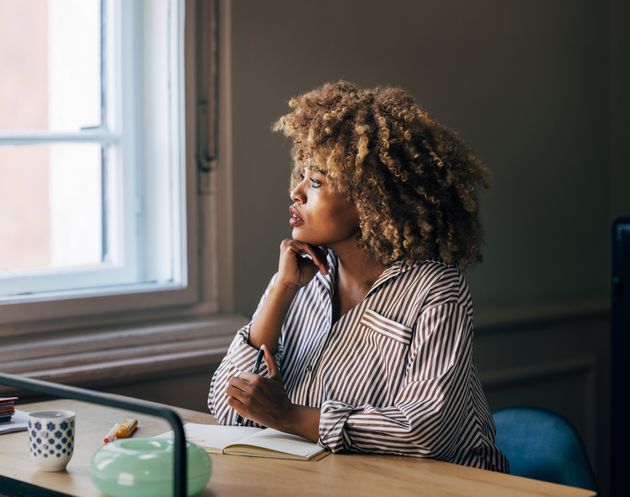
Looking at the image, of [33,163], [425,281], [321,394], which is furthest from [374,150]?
[33,163]

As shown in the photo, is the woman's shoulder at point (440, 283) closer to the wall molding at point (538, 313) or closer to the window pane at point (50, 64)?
the window pane at point (50, 64)

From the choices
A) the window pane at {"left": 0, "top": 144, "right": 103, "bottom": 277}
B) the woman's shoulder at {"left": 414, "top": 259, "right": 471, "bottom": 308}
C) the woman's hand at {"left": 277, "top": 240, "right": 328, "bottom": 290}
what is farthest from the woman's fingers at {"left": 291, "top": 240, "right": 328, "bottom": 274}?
the window pane at {"left": 0, "top": 144, "right": 103, "bottom": 277}

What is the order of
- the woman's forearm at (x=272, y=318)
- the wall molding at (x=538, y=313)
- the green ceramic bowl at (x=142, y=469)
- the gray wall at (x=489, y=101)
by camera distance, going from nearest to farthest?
the green ceramic bowl at (x=142, y=469) < the woman's forearm at (x=272, y=318) < the gray wall at (x=489, y=101) < the wall molding at (x=538, y=313)

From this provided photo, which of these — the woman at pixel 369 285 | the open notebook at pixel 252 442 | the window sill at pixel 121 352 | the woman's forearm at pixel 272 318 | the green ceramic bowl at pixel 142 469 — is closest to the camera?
the green ceramic bowl at pixel 142 469

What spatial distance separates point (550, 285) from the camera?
340cm

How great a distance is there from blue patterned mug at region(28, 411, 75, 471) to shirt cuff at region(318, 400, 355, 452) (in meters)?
0.42

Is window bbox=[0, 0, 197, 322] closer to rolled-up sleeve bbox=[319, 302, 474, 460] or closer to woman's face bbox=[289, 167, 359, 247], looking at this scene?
woman's face bbox=[289, 167, 359, 247]

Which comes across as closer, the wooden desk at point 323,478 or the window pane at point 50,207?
the wooden desk at point 323,478

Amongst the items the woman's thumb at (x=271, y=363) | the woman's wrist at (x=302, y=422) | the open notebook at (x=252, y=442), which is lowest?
the open notebook at (x=252, y=442)

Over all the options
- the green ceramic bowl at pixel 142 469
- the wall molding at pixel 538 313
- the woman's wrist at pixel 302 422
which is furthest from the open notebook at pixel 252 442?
the wall molding at pixel 538 313

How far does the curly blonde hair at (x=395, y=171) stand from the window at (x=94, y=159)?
607 mm

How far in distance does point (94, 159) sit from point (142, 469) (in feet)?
3.95

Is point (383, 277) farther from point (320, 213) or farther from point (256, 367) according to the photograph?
point (256, 367)

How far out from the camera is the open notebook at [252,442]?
1.71m
